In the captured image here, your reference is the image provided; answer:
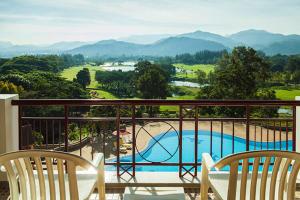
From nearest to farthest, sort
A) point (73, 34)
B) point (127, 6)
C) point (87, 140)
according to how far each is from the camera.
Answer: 1. point (87, 140)
2. point (127, 6)
3. point (73, 34)

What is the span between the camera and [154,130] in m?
15.4

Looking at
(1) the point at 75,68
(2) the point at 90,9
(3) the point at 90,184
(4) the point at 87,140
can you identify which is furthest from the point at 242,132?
(2) the point at 90,9

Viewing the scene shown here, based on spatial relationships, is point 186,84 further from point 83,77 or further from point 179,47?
point 83,77

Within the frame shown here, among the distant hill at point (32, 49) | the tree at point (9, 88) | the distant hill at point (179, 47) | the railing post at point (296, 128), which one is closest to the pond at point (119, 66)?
the distant hill at point (179, 47)

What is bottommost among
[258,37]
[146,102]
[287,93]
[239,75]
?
[287,93]

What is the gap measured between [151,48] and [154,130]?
1712 cm

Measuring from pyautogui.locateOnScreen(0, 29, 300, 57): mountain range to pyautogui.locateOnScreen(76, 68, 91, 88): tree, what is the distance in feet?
10.1

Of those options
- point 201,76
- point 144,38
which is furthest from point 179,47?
point 144,38

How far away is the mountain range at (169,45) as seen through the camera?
86.6 feet

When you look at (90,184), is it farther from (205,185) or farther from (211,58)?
(211,58)

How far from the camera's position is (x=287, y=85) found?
74.9 feet

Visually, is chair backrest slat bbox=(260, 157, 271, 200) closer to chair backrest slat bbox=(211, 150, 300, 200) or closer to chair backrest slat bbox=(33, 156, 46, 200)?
chair backrest slat bbox=(211, 150, 300, 200)

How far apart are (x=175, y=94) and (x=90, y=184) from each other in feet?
76.7

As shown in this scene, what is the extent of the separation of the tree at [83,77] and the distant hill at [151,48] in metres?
3.35
